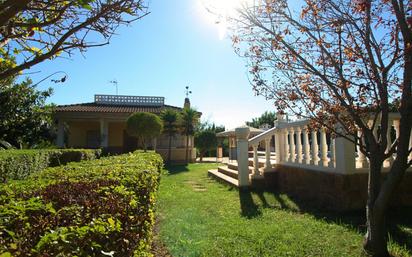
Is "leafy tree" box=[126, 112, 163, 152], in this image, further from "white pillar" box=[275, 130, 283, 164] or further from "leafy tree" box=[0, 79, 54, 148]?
"white pillar" box=[275, 130, 283, 164]

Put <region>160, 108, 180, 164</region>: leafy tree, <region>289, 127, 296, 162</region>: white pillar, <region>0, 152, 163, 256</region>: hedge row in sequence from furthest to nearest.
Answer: <region>160, 108, 180, 164</region>: leafy tree < <region>289, 127, 296, 162</region>: white pillar < <region>0, 152, 163, 256</region>: hedge row

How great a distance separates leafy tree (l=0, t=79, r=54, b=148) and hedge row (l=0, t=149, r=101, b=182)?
2566mm

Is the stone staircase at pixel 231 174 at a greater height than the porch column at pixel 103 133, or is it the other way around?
the porch column at pixel 103 133

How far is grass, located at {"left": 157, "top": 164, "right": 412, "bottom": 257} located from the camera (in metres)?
4.57

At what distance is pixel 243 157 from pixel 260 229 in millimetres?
4508

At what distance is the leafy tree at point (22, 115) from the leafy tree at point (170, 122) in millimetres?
8621

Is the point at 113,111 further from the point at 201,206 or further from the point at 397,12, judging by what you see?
the point at 397,12

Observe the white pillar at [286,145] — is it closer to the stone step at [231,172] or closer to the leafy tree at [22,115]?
the stone step at [231,172]

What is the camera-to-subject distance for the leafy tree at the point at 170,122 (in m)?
25.3

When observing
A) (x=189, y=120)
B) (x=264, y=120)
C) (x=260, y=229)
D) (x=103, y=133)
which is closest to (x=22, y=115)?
(x=103, y=133)

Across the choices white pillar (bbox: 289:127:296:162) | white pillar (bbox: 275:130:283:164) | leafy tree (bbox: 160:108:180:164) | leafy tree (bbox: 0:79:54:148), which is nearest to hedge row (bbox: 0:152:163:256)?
white pillar (bbox: 289:127:296:162)

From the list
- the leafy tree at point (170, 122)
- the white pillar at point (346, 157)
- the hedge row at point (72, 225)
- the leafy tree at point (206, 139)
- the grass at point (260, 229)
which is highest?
the leafy tree at point (170, 122)

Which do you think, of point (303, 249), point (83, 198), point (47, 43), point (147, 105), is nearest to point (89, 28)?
point (47, 43)

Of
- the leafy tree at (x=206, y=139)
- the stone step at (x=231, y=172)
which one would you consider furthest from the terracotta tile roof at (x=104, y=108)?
the stone step at (x=231, y=172)
